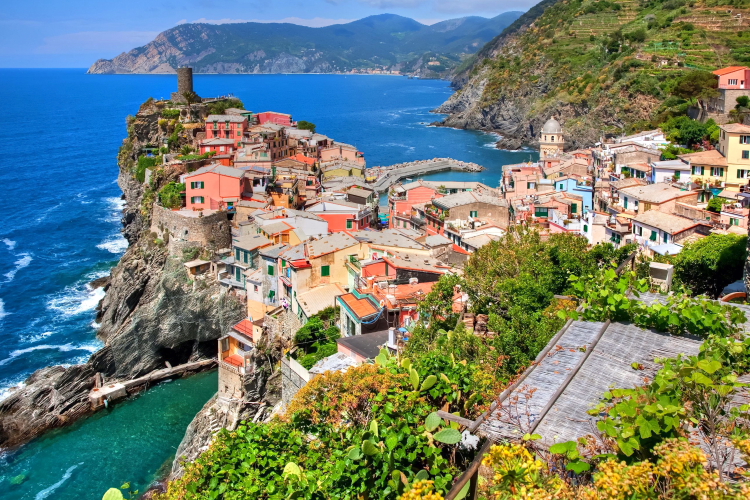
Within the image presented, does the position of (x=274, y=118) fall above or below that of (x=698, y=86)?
below

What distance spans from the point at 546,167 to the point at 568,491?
43.3 m

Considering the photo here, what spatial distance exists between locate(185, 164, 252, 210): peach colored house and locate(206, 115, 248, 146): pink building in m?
12.8

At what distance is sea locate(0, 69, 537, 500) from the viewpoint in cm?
2256

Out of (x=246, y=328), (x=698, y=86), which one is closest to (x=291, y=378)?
(x=246, y=328)

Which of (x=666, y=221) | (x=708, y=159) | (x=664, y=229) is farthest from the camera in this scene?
(x=708, y=159)

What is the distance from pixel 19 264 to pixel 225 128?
647 inches

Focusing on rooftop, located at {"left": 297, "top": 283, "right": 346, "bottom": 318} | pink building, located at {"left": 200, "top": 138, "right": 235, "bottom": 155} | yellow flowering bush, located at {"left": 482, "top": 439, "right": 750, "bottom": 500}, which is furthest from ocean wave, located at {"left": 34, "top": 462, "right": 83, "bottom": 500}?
pink building, located at {"left": 200, "top": 138, "right": 235, "bottom": 155}

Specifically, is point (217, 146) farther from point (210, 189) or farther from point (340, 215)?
point (340, 215)

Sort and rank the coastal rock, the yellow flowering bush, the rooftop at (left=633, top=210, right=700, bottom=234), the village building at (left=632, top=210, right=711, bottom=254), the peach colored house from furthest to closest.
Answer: the peach colored house
the rooftop at (left=633, top=210, right=700, bottom=234)
the village building at (left=632, top=210, right=711, bottom=254)
the coastal rock
the yellow flowering bush

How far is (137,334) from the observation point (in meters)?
28.9

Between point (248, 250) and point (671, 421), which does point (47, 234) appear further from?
point (671, 421)

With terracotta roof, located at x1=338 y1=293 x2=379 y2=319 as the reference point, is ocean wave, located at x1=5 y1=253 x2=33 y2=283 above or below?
below

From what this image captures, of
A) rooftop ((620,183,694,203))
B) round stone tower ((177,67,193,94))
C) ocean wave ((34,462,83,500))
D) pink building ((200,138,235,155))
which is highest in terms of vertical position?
round stone tower ((177,67,193,94))

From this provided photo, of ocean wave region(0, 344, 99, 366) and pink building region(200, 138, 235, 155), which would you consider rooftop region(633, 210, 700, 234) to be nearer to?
ocean wave region(0, 344, 99, 366)
